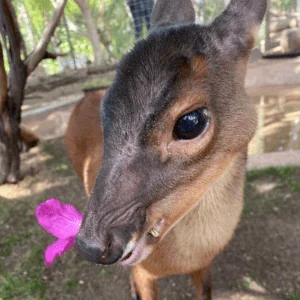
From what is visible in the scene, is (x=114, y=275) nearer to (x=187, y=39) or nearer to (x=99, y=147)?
(x=99, y=147)

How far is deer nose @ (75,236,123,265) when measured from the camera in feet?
3.43

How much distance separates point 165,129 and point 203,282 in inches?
51.4

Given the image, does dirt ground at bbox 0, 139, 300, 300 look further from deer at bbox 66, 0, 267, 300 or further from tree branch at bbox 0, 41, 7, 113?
deer at bbox 66, 0, 267, 300

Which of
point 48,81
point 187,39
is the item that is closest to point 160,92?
point 187,39

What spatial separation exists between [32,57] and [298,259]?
8.96 feet

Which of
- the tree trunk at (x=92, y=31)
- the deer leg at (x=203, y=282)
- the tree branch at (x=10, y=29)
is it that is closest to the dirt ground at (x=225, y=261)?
the deer leg at (x=203, y=282)

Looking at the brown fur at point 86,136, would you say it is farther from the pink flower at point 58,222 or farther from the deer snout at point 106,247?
the deer snout at point 106,247

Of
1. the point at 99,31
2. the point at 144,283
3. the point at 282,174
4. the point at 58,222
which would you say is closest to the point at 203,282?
the point at 144,283

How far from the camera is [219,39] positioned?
4.42 ft

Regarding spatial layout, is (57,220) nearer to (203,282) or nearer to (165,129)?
(165,129)

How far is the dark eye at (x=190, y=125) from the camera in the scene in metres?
1.15

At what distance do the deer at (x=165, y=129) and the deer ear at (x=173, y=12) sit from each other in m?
0.42

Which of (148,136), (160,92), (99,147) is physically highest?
(160,92)

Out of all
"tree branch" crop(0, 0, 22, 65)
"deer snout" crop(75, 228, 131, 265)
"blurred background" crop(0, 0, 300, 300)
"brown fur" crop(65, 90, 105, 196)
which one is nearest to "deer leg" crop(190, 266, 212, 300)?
"blurred background" crop(0, 0, 300, 300)
